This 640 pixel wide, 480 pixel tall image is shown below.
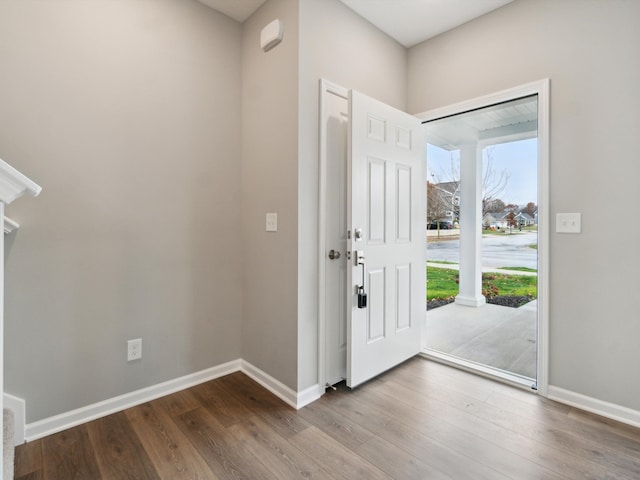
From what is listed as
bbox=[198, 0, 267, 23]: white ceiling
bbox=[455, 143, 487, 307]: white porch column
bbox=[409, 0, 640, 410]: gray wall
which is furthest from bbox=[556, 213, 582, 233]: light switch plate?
bbox=[455, 143, 487, 307]: white porch column

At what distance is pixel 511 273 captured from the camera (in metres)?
5.02

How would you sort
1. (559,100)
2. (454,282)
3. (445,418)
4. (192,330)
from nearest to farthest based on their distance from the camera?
1. (445,418)
2. (559,100)
3. (192,330)
4. (454,282)

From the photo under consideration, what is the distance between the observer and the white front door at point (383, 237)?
85.3 inches

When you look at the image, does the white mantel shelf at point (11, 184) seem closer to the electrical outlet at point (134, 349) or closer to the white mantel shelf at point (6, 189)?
the white mantel shelf at point (6, 189)

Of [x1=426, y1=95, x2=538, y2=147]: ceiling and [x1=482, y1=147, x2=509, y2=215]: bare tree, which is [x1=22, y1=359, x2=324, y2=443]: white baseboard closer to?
[x1=426, y1=95, x2=538, y2=147]: ceiling

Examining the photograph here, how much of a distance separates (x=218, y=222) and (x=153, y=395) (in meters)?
1.23

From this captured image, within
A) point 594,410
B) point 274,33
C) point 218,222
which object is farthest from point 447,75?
point 594,410

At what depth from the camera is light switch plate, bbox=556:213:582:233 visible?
200cm

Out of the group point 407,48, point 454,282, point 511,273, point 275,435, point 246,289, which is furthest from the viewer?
point 454,282

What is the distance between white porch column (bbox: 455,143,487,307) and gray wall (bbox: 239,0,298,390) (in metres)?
3.51

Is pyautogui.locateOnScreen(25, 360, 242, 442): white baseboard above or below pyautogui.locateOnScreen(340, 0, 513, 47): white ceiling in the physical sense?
below

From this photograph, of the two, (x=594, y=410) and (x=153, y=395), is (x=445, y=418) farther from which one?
(x=153, y=395)

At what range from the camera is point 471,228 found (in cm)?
475

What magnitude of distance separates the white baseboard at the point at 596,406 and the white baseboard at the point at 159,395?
5.05ft
